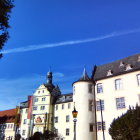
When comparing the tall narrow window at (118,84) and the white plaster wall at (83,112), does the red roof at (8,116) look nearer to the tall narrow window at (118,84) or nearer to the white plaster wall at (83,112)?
the white plaster wall at (83,112)

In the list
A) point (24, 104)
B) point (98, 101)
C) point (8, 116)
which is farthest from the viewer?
point (8, 116)

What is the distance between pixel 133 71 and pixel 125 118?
43.8 ft

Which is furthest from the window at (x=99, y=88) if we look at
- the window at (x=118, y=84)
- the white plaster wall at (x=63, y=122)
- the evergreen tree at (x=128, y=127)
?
the evergreen tree at (x=128, y=127)

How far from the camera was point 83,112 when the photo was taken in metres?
35.2

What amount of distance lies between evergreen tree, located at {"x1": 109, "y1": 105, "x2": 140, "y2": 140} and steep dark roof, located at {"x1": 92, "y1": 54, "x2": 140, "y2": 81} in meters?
13.0

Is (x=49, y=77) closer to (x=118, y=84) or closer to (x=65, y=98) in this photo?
(x=65, y=98)

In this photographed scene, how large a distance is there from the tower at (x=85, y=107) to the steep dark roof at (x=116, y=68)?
8.91ft

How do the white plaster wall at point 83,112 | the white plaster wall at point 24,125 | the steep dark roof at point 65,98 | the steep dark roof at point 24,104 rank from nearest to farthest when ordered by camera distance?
the white plaster wall at point 83,112 < the steep dark roof at point 65,98 < the white plaster wall at point 24,125 < the steep dark roof at point 24,104

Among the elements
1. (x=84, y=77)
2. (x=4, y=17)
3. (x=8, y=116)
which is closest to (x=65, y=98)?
(x=84, y=77)

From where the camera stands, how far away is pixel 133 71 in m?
32.8

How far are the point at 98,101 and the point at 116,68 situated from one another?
773 centimetres

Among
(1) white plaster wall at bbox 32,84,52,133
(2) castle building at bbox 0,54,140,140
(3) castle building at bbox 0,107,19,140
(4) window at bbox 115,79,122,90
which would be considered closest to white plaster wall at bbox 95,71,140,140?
(2) castle building at bbox 0,54,140,140

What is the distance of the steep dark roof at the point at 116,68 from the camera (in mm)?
34250

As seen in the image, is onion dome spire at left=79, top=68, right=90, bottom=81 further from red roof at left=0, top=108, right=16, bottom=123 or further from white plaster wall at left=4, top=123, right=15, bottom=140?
A: red roof at left=0, top=108, right=16, bottom=123
